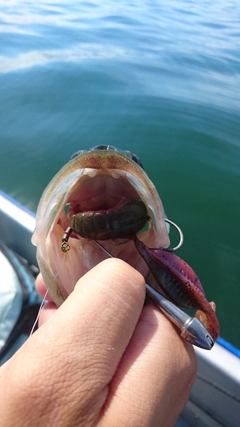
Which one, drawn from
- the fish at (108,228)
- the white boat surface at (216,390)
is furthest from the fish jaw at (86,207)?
the white boat surface at (216,390)

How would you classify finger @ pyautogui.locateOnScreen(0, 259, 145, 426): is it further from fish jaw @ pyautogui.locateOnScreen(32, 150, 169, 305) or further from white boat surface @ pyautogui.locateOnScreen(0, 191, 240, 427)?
white boat surface @ pyautogui.locateOnScreen(0, 191, 240, 427)

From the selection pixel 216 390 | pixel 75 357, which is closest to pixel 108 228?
pixel 75 357

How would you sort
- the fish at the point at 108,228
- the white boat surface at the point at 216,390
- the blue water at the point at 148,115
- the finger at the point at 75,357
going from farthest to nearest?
the blue water at the point at 148,115 < the white boat surface at the point at 216,390 < the fish at the point at 108,228 < the finger at the point at 75,357

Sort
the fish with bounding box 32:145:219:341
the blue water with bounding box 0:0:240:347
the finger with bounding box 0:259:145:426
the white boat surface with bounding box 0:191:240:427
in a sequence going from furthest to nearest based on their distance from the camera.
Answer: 1. the blue water with bounding box 0:0:240:347
2. the white boat surface with bounding box 0:191:240:427
3. the fish with bounding box 32:145:219:341
4. the finger with bounding box 0:259:145:426

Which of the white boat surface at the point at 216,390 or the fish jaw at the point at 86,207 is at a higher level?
the fish jaw at the point at 86,207

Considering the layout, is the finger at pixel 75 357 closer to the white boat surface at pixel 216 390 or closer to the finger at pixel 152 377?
the finger at pixel 152 377

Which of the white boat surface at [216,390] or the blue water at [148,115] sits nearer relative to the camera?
the white boat surface at [216,390]

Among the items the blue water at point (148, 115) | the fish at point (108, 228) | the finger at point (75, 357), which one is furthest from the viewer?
the blue water at point (148, 115)

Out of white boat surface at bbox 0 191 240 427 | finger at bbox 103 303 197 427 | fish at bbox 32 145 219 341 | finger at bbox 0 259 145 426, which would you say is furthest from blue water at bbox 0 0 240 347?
finger at bbox 0 259 145 426
